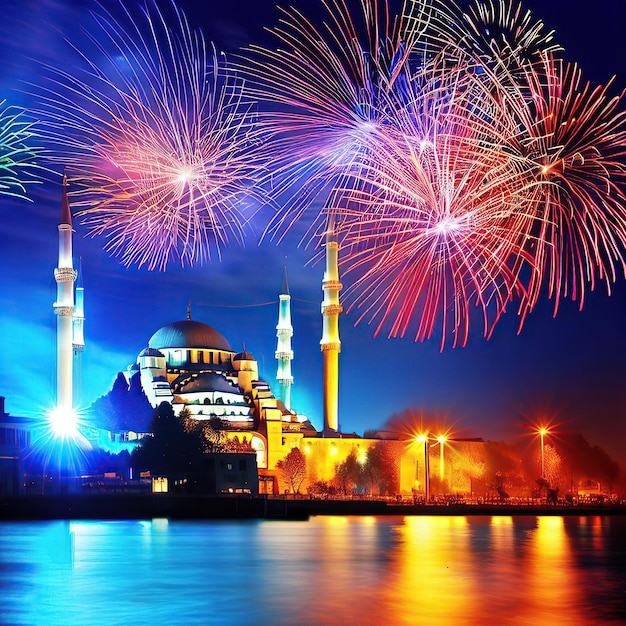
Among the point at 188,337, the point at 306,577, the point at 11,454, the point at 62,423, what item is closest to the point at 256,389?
the point at 188,337

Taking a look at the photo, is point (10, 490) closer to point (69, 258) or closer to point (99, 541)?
point (69, 258)

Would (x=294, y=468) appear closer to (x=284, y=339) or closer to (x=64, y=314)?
(x=284, y=339)

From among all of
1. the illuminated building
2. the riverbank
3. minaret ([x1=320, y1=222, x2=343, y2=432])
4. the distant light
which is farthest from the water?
the illuminated building

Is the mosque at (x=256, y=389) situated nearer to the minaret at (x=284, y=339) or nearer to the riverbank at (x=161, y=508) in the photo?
the minaret at (x=284, y=339)

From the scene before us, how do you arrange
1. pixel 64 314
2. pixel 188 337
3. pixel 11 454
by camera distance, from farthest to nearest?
pixel 188 337, pixel 64 314, pixel 11 454

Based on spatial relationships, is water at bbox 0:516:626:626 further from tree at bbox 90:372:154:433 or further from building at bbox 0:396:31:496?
tree at bbox 90:372:154:433

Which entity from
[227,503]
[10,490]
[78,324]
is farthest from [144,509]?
[78,324]
